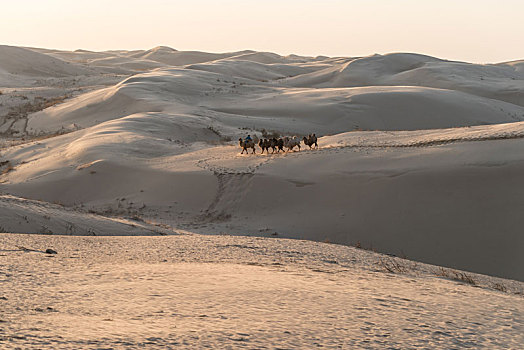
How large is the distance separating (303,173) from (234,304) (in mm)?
11732

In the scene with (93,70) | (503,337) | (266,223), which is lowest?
(266,223)

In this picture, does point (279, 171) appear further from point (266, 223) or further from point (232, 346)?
point (232, 346)

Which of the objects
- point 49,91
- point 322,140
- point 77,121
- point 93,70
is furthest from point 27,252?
point 93,70

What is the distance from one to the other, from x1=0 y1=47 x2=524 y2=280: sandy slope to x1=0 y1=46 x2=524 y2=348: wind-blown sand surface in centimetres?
5

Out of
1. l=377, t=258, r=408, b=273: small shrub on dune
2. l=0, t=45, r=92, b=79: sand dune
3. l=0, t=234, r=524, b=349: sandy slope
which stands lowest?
l=377, t=258, r=408, b=273: small shrub on dune

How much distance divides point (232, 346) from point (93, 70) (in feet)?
211

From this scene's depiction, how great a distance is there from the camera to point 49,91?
42.3 m

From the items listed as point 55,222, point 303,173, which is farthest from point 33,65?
point 55,222

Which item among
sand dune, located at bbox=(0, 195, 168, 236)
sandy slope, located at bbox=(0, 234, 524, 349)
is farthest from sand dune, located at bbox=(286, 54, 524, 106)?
sandy slope, located at bbox=(0, 234, 524, 349)

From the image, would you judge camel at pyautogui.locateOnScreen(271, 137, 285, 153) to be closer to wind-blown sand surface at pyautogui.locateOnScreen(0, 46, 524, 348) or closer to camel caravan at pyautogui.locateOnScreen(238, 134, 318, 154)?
camel caravan at pyautogui.locateOnScreen(238, 134, 318, 154)

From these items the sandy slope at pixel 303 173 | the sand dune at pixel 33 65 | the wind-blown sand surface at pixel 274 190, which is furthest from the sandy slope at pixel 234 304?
the sand dune at pixel 33 65

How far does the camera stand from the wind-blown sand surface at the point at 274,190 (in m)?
5.87

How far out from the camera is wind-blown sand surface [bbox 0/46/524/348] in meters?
5.87

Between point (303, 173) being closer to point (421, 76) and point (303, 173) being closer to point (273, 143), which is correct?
point (273, 143)
